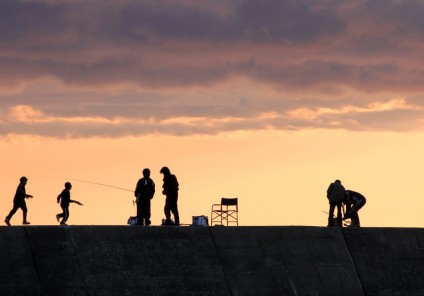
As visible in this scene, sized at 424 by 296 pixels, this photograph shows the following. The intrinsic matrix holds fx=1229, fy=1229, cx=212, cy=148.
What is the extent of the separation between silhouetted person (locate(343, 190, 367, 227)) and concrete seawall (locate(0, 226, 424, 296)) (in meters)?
1.74

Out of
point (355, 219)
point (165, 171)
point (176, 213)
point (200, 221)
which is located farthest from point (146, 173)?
point (355, 219)

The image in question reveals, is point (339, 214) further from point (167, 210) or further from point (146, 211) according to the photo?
point (146, 211)

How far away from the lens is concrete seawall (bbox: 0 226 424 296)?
65.1ft

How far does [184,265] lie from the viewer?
70.2 ft

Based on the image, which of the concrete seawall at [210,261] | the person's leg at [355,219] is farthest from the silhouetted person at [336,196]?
the concrete seawall at [210,261]

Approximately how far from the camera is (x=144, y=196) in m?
24.2

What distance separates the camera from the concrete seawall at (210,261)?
1984 centimetres

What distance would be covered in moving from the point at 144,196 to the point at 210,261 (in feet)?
9.58

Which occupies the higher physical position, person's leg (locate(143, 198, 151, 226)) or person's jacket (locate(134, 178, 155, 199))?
person's jacket (locate(134, 178, 155, 199))

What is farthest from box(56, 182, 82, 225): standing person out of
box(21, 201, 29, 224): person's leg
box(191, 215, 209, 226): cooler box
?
box(191, 215, 209, 226): cooler box

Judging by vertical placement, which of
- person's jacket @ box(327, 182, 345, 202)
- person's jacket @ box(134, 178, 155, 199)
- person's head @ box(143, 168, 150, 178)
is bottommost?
person's jacket @ box(134, 178, 155, 199)

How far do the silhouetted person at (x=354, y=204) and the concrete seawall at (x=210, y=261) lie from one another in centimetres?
174

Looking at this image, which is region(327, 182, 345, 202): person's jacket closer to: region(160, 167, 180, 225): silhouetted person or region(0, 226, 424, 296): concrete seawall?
region(0, 226, 424, 296): concrete seawall

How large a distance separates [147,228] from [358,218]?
7.12 m
